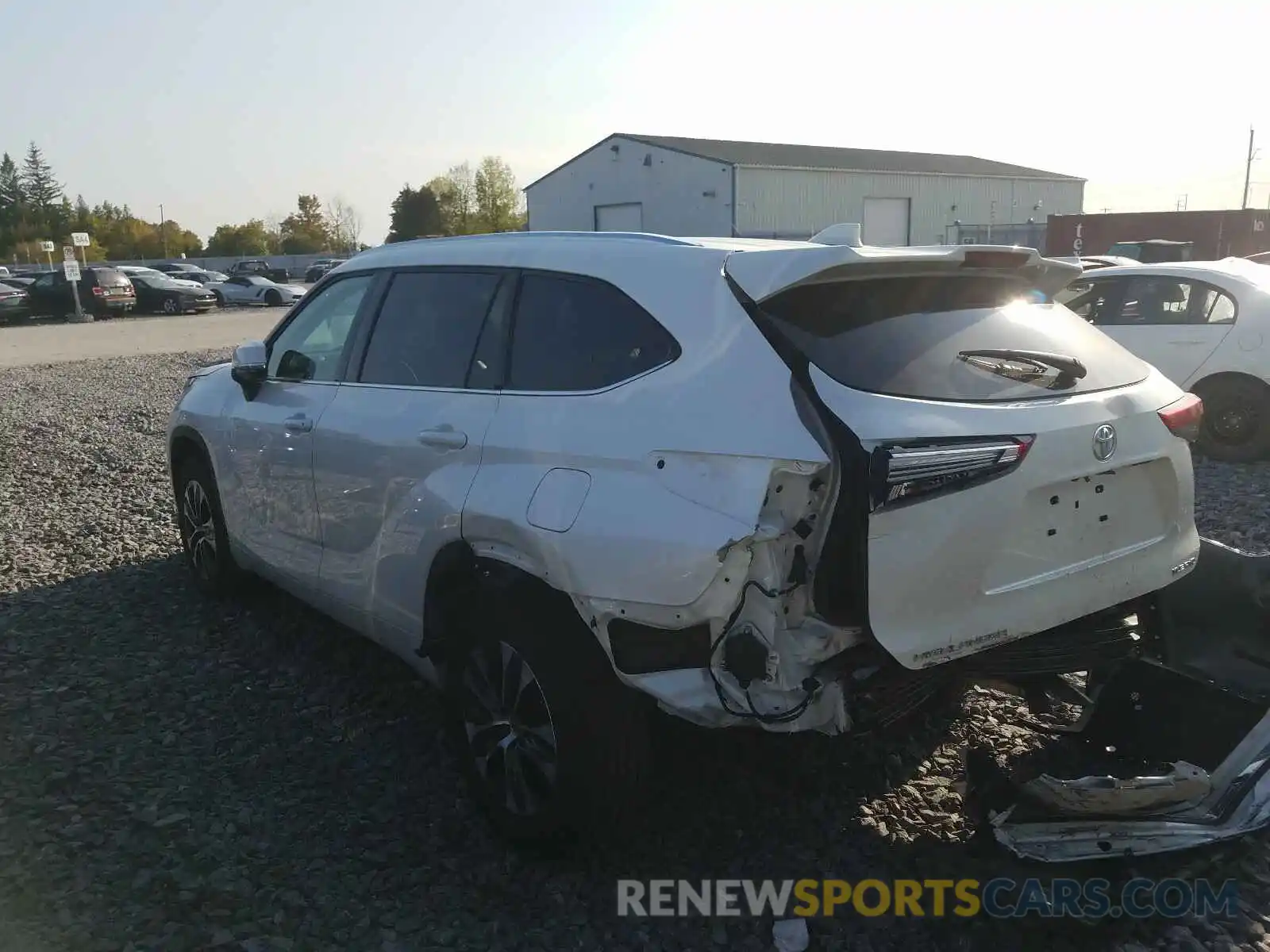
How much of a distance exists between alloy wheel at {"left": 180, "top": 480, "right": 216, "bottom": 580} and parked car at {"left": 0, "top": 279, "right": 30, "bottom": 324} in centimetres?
3048

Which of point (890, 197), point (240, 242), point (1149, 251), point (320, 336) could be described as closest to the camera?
point (320, 336)

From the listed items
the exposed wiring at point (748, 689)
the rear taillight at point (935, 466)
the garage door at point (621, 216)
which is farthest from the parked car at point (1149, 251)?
the garage door at point (621, 216)

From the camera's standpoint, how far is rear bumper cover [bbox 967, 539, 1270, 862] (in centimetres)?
272

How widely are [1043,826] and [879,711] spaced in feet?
1.88

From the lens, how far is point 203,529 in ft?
17.4

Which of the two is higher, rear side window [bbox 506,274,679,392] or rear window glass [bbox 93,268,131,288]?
rear side window [bbox 506,274,679,392]

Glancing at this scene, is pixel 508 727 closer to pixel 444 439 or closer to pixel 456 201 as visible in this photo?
pixel 444 439

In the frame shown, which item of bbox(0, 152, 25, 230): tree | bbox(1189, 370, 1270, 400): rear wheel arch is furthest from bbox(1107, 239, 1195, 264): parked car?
bbox(0, 152, 25, 230): tree

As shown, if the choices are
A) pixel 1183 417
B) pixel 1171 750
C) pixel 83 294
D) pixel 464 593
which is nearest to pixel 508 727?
pixel 464 593

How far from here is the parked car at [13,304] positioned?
1204 inches

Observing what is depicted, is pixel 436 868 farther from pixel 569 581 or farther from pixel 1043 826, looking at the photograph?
pixel 1043 826

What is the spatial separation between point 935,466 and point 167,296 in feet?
120

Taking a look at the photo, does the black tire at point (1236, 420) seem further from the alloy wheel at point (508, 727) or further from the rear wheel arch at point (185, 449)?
the rear wheel arch at point (185, 449)

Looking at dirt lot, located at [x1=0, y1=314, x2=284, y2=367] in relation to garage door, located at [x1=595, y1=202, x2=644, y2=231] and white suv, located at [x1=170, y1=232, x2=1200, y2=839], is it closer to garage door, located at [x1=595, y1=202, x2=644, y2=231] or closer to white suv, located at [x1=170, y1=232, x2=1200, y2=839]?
garage door, located at [x1=595, y1=202, x2=644, y2=231]
